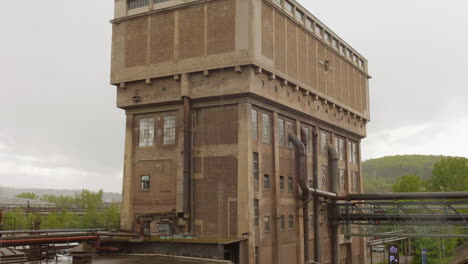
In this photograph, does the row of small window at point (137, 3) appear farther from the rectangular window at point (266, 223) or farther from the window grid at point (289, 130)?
the rectangular window at point (266, 223)

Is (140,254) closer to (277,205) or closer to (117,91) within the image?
(277,205)

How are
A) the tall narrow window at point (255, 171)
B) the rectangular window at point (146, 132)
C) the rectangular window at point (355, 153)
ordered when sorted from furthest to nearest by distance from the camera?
1. the rectangular window at point (355, 153)
2. the rectangular window at point (146, 132)
3. the tall narrow window at point (255, 171)

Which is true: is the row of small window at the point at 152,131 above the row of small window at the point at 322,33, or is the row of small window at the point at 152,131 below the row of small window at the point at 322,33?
below

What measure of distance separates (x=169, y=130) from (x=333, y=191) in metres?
16.0

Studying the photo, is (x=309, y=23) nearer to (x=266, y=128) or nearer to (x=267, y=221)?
(x=266, y=128)

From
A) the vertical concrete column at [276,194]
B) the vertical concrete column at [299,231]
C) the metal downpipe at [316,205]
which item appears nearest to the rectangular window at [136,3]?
the vertical concrete column at [276,194]

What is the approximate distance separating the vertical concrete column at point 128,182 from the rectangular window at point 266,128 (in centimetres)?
905

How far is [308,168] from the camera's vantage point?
38.2m

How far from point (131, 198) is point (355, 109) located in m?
24.4

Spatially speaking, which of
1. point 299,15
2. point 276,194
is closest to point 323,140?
point 299,15

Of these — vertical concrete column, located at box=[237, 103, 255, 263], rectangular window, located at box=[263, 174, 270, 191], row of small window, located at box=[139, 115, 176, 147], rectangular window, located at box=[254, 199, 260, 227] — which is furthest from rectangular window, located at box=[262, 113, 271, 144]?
row of small window, located at box=[139, 115, 176, 147]

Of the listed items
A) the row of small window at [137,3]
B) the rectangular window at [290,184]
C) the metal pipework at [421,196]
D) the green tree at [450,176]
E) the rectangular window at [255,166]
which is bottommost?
the metal pipework at [421,196]

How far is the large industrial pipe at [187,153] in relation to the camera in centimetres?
3042

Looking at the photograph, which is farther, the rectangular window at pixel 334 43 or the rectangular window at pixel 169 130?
the rectangular window at pixel 334 43
